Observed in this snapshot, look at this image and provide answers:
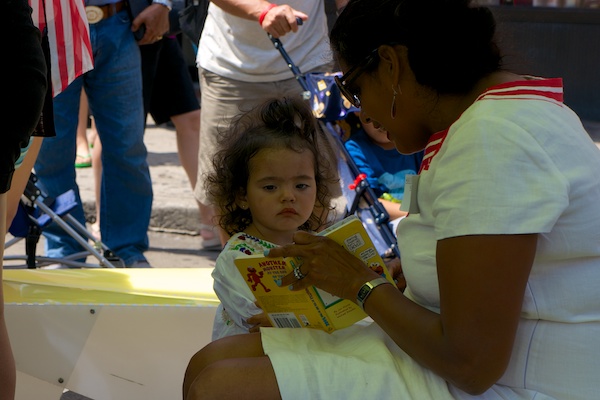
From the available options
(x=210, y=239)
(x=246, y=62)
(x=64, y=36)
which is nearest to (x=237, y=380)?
(x=64, y=36)

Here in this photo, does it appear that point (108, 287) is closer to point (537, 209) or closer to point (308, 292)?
point (308, 292)

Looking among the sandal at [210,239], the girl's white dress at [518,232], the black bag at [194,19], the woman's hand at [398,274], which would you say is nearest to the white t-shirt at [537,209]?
the girl's white dress at [518,232]

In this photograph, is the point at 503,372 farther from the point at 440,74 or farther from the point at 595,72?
the point at 595,72

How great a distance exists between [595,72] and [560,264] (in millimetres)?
6637

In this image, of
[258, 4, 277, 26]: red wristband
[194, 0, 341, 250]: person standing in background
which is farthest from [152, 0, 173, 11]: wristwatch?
[258, 4, 277, 26]: red wristband

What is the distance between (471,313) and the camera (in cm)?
168

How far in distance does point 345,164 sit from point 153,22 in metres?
1.17

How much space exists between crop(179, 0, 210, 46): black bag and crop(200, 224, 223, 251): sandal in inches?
51.5

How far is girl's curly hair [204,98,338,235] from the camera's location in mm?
2592

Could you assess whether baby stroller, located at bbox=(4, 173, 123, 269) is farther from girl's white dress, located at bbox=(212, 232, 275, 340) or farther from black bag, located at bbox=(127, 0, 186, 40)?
girl's white dress, located at bbox=(212, 232, 275, 340)

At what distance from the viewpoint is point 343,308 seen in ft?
6.83

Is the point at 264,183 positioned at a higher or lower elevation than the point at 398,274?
higher

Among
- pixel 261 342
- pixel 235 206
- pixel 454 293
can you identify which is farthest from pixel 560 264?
pixel 235 206

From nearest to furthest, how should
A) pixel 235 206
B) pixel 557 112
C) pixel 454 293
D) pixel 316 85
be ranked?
pixel 454 293
pixel 557 112
pixel 235 206
pixel 316 85
